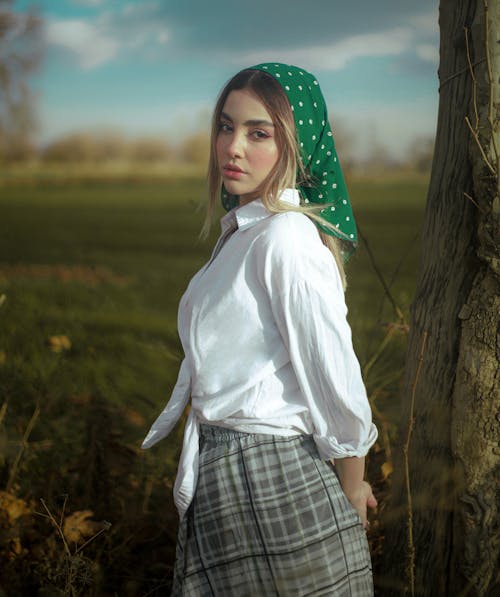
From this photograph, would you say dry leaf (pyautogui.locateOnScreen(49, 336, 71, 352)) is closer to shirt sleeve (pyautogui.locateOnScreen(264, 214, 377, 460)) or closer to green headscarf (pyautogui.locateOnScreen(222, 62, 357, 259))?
green headscarf (pyautogui.locateOnScreen(222, 62, 357, 259))

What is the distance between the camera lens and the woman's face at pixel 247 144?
143 centimetres

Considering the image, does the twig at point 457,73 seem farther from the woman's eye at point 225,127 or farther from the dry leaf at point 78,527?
the dry leaf at point 78,527

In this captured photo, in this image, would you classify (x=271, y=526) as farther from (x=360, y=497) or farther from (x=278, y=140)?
(x=278, y=140)

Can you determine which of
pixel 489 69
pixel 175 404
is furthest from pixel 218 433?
pixel 489 69

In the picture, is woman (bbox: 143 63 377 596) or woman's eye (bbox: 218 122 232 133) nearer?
woman (bbox: 143 63 377 596)

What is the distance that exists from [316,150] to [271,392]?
531 mm

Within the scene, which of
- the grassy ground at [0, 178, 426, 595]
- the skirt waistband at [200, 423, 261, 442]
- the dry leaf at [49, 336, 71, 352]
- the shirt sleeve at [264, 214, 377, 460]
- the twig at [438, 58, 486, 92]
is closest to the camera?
the shirt sleeve at [264, 214, 377, 460]

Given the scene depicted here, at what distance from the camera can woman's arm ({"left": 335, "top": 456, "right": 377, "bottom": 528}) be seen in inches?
55.3

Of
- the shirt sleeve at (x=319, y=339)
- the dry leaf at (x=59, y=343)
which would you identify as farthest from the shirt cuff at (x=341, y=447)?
the dry leaf at (x=59, y=343)

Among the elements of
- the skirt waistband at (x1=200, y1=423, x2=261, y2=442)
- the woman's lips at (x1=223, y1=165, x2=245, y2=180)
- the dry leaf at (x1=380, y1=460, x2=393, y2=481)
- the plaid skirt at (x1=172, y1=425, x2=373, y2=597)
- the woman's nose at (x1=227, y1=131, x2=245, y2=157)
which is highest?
the woman's nose at (x1=227, y1=131, x2=245, y2=157)

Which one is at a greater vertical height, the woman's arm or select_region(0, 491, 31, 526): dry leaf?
the woman's arm

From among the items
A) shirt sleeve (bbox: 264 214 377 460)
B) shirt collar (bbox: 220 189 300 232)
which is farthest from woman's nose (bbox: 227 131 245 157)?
shirt sleeve (bbox: 264 214 377 460)

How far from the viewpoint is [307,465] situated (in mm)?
1378

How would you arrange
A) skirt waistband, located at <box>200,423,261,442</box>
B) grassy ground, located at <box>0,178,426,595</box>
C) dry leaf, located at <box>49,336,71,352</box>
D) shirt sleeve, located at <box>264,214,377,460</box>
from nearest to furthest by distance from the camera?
1. shirt sleeve, located at <box>264,214,377,460</box>
2. skirt waistband, located at <box>200,423,261,442</box>
3. grassy ground, located at <box>0,178,426,595</box>
4. dry leaf, located at <box>49,336,71,352</box>
